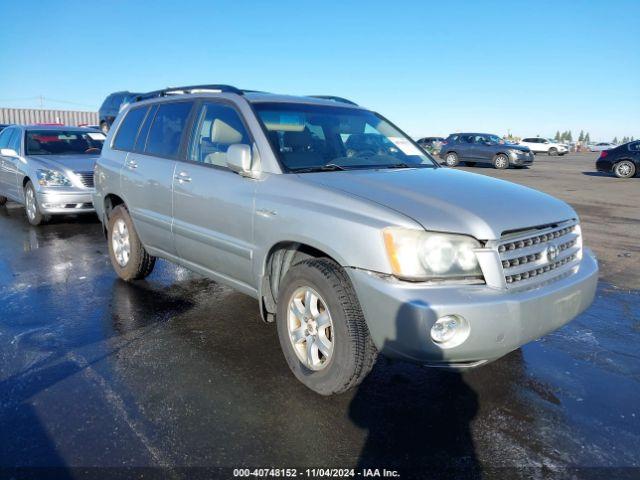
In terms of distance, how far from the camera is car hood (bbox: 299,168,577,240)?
9.30ft

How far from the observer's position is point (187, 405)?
311cm

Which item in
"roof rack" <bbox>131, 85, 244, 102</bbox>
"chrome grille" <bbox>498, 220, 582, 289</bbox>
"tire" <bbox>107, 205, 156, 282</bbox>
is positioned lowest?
"tire" <bbox>107, 205, 156, 282</bbox>

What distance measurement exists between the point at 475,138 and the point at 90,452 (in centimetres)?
2538

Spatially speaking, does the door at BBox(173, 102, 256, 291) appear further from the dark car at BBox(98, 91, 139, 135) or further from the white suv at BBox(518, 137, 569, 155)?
the white suv at BBox(518, 137, 569, 155)

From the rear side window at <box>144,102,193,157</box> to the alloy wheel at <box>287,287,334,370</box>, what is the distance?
1987mm

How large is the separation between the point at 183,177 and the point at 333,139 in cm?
126

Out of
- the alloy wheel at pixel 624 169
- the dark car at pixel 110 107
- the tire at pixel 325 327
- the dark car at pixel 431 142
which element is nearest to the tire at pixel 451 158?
the alloy wheel at pixel 624 169

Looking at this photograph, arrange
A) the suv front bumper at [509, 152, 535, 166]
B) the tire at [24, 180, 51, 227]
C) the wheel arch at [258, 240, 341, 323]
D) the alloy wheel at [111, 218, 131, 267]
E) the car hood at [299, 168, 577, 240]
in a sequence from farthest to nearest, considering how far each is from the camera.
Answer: the suv front bumper at [509, 152, 535, 166], the tire at [24, 180, 51, 227], the alloy wheel at [111, 218, 131, 267], the wheel arch at [258, 240, 341, 323], the car hood at [299, 168, 577, 240]

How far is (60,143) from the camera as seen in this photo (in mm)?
9516

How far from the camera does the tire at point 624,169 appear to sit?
19958 millimetres

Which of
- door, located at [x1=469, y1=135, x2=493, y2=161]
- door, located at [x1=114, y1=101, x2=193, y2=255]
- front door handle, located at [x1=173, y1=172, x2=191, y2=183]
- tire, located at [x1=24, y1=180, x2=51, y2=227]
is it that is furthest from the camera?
door, located at [x1=469, y1=135, x2=493, y2=161]

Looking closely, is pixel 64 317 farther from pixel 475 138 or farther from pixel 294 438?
pixel 475 138

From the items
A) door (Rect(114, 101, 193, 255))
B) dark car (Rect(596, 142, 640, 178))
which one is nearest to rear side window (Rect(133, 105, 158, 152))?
door (Rect(114, 101, 193, 255))

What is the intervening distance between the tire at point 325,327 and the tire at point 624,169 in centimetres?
2063
